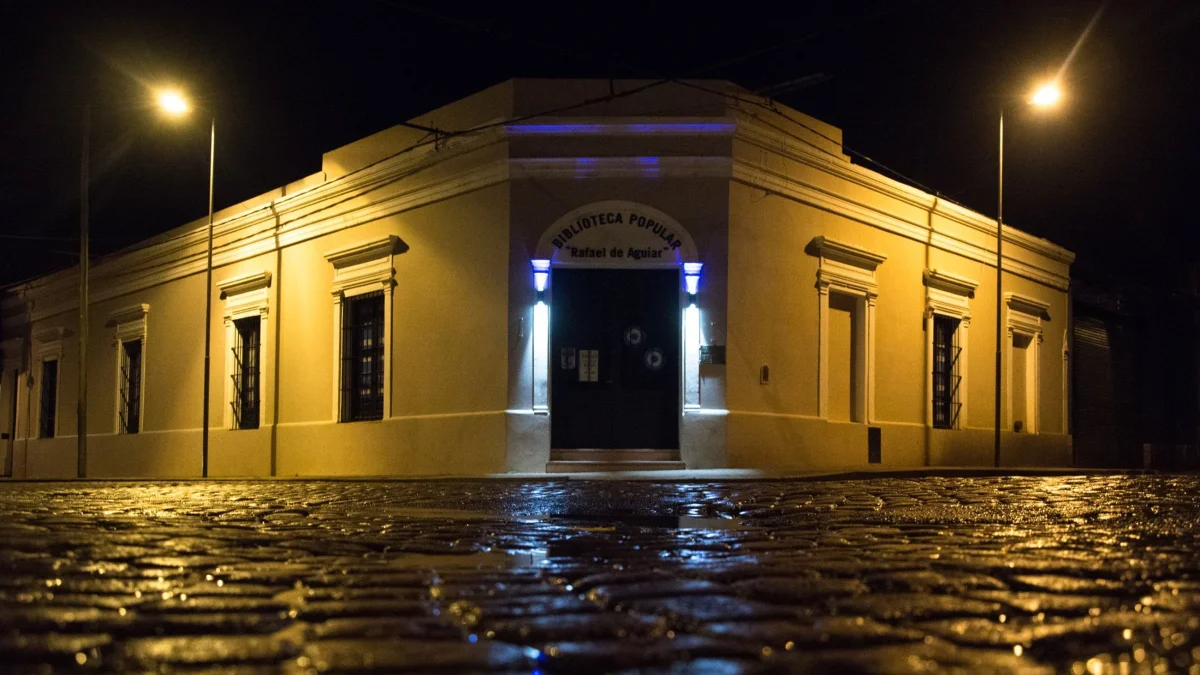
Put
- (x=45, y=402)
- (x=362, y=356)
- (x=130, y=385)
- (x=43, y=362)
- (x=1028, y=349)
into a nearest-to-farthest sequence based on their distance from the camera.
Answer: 1. (x=362, y=356)
2. (x=1028, y=349)
3. (x=130, y=385)
4. (x=45, y=402)
5. (x=43, y=362)

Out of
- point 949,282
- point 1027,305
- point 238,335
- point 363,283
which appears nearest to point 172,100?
point 363,283

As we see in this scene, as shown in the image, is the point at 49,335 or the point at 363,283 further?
the point at 49,335

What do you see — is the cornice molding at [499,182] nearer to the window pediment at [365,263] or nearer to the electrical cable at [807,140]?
the electrical cable at [807,140]

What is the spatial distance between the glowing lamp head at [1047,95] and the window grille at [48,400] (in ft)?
76.3

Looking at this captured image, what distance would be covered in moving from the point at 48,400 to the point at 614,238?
19.3 metres

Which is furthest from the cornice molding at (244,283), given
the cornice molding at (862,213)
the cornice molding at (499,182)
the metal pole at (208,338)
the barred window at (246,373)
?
the cornice molding at (862,213)

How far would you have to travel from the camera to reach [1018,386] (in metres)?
24.8

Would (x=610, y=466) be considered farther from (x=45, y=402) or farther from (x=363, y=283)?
(x=45, y=402)

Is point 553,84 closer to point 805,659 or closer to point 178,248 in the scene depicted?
point 178,248

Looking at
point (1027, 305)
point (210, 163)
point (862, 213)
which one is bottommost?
point (1027, 305)

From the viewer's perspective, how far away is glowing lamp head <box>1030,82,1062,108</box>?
65.9 ft

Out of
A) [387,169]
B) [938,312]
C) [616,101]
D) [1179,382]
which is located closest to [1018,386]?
[938,312]

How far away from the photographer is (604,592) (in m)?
3.95

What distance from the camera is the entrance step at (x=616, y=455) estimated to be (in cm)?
1764
